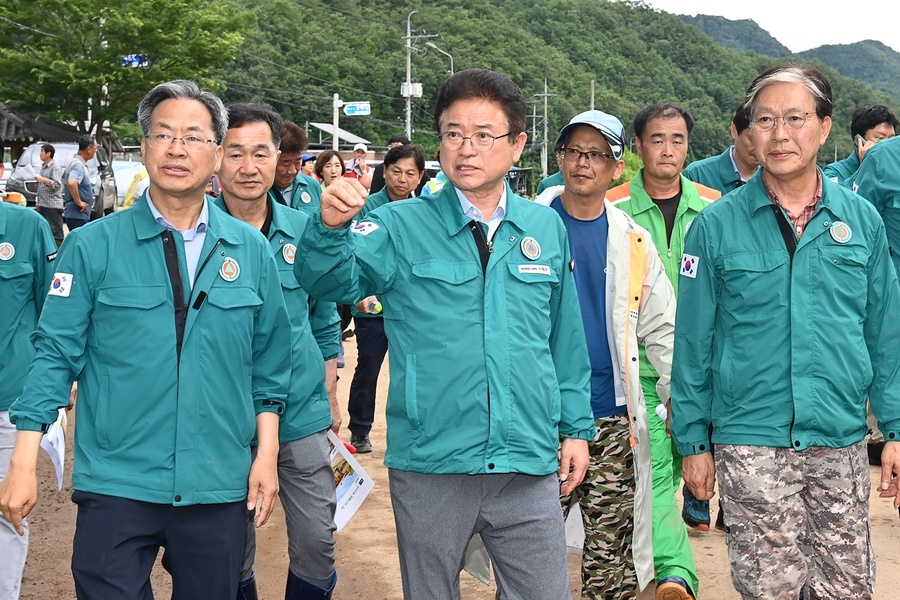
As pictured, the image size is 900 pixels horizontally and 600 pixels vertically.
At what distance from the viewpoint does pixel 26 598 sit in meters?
5.19

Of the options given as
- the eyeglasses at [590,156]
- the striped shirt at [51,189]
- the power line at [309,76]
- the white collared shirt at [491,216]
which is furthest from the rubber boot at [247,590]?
the power line at [309,76]

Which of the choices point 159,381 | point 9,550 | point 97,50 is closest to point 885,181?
point 159,381

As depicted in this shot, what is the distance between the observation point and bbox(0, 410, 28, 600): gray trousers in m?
4.17

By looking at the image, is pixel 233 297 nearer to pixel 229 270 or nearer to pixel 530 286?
pixel 229 270

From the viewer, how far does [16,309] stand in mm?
4477

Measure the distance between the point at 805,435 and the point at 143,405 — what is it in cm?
208

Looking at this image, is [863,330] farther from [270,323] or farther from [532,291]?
[270,323]

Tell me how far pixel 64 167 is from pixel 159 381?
14.2 meters

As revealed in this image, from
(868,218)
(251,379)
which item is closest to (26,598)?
(251,379)

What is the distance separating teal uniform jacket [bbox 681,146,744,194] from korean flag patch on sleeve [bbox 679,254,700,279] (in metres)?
2.79

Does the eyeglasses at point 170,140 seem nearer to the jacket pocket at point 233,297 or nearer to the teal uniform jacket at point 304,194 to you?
the jacket pocket at point 233,297

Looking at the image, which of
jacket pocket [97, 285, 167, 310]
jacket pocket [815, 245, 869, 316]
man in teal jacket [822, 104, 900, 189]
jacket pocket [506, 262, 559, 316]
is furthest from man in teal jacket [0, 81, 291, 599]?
man in teal jacket [822, 104, 900, 189]

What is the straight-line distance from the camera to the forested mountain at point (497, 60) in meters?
81.2

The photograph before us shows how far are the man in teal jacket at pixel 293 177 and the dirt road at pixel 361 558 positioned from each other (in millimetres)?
1855
